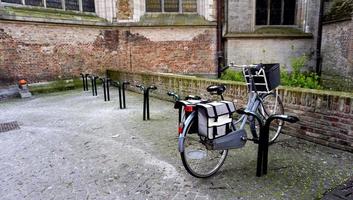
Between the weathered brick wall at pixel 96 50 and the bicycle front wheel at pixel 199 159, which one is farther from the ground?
the weathered brick wall at pixel 96 50

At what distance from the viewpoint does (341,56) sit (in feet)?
36.9

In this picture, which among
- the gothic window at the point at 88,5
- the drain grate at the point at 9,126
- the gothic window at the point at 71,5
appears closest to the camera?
the drain grate at the point at 9,126

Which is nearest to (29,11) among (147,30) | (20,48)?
(20,48)

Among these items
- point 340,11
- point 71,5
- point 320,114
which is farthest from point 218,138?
point 340,11

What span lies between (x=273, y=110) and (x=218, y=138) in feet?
6.27

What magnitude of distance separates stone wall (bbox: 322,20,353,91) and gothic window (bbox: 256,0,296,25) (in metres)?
1.83

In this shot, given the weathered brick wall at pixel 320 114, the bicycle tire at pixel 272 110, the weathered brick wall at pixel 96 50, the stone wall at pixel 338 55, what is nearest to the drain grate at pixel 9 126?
the weathered brick wall at pixel 96 50

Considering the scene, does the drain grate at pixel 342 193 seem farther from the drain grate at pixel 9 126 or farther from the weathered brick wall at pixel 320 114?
the drain grate at pixel 9 126

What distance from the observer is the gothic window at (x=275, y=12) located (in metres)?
13.1

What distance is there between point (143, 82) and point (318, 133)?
5720 mm

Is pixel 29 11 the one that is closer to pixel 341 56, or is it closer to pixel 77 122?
pixel 77 122

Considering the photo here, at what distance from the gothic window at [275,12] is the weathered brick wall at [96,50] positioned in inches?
106

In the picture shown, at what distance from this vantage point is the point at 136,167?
3387mm

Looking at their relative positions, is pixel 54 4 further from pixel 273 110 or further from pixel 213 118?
pixel 213 118
